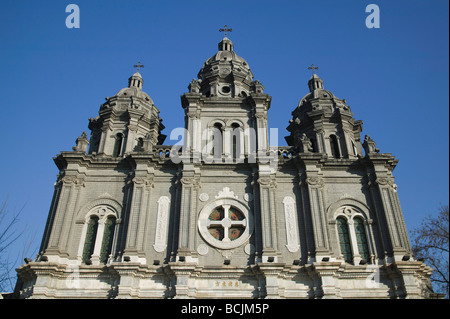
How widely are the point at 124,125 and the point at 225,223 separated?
10800mm

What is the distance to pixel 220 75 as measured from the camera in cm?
3017

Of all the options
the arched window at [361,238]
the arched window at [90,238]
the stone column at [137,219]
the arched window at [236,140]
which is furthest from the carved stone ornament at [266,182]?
the arched window at [90,238]

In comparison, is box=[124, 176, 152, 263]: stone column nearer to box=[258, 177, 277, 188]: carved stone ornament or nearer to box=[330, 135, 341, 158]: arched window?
box=[258, 177, 277, 188]: carved stone ornament

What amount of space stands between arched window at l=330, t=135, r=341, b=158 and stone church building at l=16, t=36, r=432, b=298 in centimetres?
15

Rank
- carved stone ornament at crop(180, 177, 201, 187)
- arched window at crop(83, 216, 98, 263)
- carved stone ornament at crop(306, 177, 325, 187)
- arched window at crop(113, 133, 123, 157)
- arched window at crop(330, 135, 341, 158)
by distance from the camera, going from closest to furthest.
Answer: arched window at crop(83, 216, 98, 263) < carved stone ornament at crop(180, 177, 201, 187) < carved stone ornament at crop(306, 177, 325, 187) < arched window at crop(113, 133, 123, 157) < arched window at crop(330, 135, 341, 158)

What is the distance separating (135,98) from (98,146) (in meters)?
4.68

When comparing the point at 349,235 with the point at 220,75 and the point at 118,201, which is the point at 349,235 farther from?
the point at 220,75

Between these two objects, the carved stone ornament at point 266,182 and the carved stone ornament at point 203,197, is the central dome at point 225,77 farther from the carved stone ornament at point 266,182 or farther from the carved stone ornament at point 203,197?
the carved stone ornament at point 203,197

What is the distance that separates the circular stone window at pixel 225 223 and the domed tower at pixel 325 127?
5941 mm

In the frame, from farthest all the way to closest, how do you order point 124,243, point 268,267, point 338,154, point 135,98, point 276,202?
1. point 135,98
2. point 338,154
3. point 276,202
4. point 124,243
5. point 268,267

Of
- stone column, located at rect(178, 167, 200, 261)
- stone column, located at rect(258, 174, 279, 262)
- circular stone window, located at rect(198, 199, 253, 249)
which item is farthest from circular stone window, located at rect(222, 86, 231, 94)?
circular stone window, located at rect(198, 199, 253, 249)

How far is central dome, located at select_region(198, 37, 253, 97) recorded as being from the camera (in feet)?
97.1
